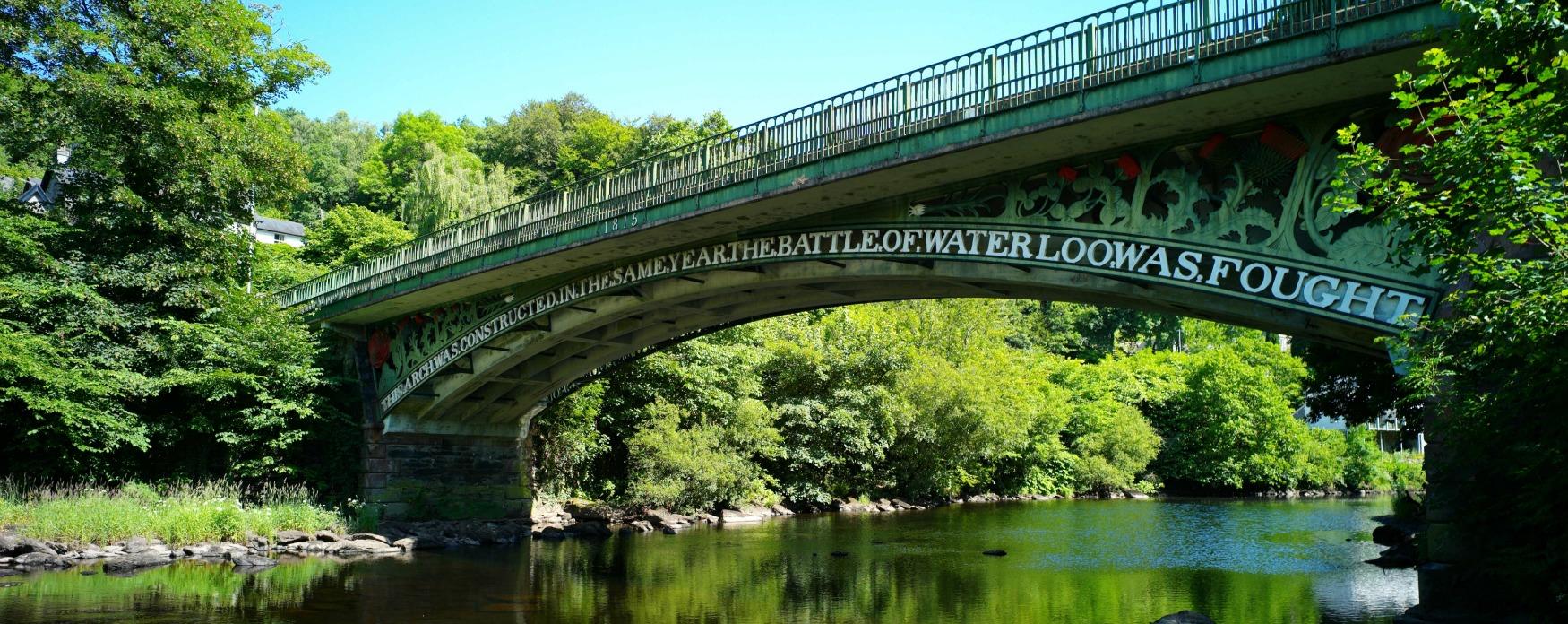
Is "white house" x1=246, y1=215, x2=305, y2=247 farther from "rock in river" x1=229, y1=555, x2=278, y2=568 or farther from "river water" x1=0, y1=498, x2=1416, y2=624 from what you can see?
"river water" x1=0, y1=498, x2=1416, y2=624

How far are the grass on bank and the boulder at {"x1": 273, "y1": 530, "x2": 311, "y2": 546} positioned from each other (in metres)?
0.20

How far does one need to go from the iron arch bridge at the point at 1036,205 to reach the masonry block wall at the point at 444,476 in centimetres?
569

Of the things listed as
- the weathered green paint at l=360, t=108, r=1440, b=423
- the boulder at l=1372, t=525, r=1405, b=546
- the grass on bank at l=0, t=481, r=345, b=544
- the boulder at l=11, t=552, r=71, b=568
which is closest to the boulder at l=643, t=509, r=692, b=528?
the grass on bank at l=0, t=481, r=345, b=544

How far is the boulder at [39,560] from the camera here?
1848 cm

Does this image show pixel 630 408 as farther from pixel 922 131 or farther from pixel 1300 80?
pixel 1300 80

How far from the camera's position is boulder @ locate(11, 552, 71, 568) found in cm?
1848

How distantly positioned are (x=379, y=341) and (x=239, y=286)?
3877 mm

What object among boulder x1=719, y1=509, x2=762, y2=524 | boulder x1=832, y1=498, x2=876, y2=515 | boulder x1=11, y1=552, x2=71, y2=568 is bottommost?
boulder x1=832, y1=498, x2=876, y2=515

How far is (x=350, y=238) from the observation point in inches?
1768

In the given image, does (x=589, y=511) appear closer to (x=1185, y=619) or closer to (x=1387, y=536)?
(x=1387, y=536)

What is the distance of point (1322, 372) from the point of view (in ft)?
67.5

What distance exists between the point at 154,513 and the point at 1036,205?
1914cm

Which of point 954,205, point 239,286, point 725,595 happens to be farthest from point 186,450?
point 954,205

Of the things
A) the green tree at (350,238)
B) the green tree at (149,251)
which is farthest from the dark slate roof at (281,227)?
the green tree at (149,251)
